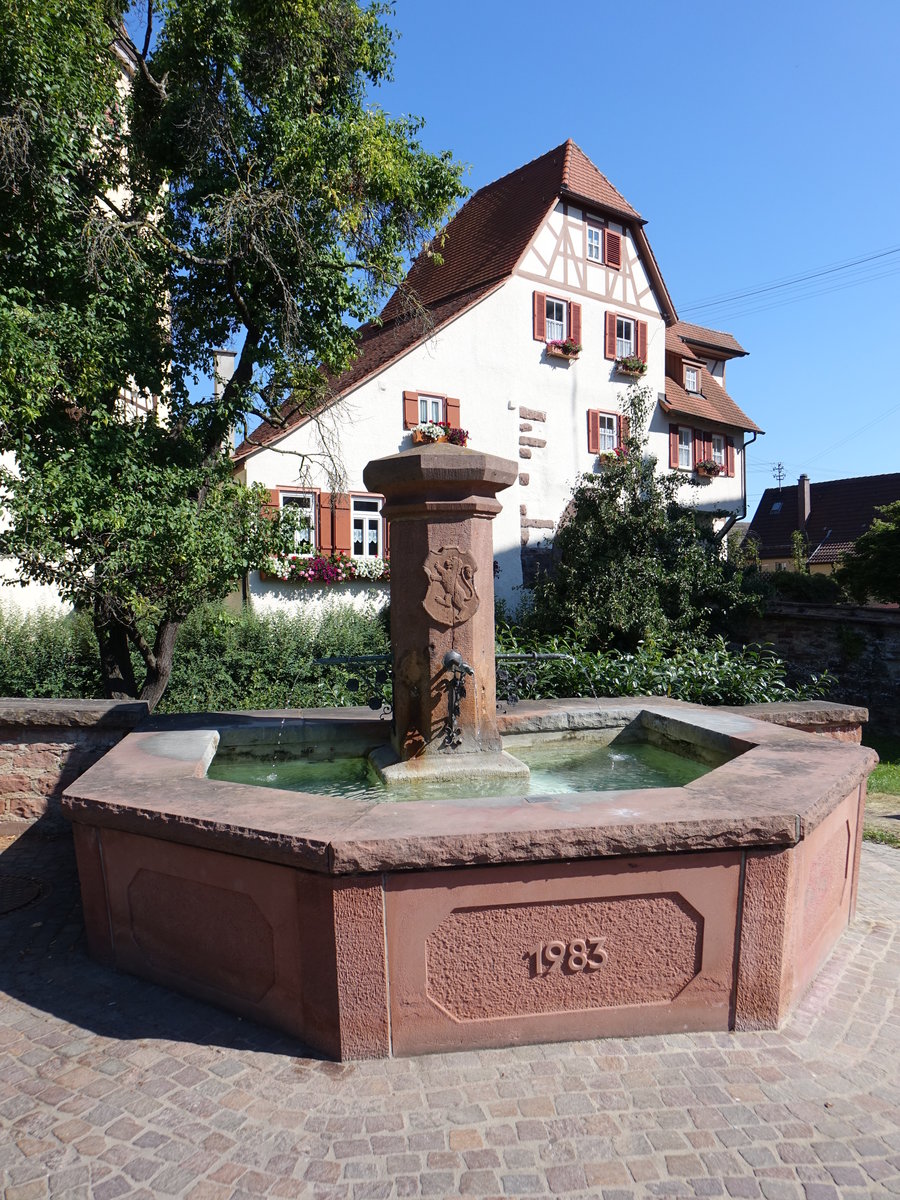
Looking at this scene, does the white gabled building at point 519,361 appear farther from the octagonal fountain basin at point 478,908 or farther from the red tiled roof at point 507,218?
the octagonal fountain basin at point 478,908

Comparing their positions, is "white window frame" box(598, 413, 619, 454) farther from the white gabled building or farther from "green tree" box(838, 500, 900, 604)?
"green tree" box(838, 500, 900, 604)

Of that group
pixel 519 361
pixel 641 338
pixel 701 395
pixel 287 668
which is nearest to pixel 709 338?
pixel 701 395

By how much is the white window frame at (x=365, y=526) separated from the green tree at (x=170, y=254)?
7040mm

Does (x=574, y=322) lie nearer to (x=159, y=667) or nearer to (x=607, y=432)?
(x=607, y=432)

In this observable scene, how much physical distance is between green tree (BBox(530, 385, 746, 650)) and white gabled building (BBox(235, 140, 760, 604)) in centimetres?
Result: 307

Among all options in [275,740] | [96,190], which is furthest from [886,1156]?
[96,190]

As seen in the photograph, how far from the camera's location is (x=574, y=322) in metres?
18.8

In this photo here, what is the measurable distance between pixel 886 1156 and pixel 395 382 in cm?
1513

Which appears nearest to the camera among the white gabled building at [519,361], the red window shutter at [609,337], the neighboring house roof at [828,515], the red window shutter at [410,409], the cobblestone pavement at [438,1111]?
the cobblestone pavement at [438,1111]

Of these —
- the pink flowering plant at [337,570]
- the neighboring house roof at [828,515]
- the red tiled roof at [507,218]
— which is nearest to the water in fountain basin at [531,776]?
the pink flowering plant at [337,570]

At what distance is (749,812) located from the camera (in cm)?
322

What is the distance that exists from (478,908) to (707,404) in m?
23.1

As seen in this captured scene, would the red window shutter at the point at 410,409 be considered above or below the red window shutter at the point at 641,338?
below

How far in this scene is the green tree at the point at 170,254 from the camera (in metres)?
6.40
